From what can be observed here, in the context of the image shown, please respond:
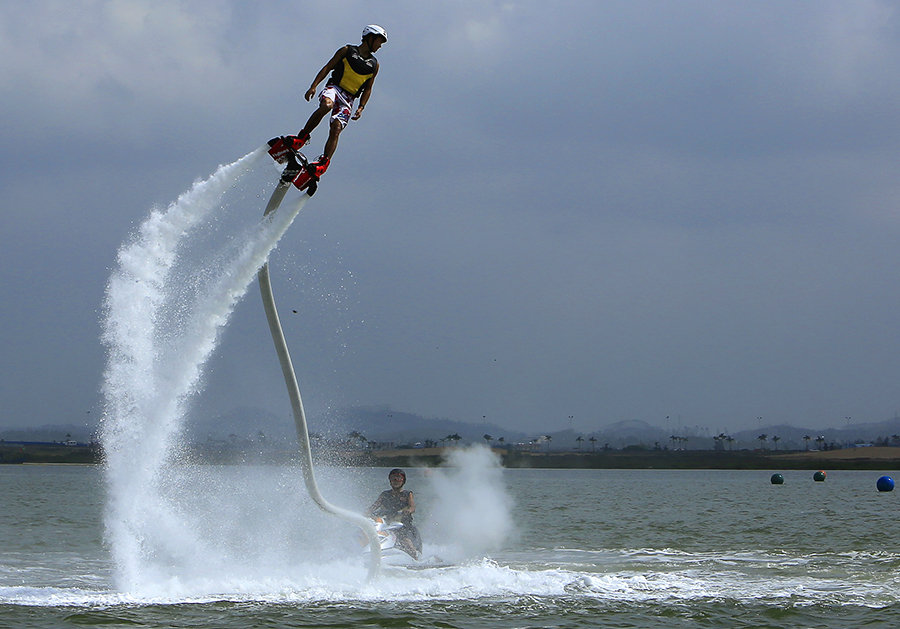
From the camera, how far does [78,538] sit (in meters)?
32.5

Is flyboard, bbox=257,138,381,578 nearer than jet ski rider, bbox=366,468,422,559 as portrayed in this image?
Yes

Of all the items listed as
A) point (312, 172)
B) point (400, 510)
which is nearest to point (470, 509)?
point (400, 510)

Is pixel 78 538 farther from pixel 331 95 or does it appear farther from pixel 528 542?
pixel 331 95

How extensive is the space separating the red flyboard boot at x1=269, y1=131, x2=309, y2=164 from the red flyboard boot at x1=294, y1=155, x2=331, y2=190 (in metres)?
0.33

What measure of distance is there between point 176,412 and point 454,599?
6.09m

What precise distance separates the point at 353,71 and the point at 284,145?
1565 millimetres

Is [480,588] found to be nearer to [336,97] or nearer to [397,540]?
[397,540]

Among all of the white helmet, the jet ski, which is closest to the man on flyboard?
the white helmet

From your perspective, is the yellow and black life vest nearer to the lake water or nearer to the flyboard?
the flyboard

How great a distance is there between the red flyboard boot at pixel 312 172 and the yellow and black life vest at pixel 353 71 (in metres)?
1.14

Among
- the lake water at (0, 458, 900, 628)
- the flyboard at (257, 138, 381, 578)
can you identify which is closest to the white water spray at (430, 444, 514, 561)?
the lake water at (0, 458, 900, 628)

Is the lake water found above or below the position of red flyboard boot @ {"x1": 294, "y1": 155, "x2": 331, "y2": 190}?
below

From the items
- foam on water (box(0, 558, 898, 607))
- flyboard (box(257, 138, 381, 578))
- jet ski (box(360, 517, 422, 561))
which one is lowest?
foam on water (box(0, 558, 898, 607))

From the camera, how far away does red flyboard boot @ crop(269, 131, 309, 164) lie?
15.9m
